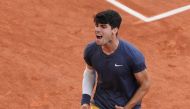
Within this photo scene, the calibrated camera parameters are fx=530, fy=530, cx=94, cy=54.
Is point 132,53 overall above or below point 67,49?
above

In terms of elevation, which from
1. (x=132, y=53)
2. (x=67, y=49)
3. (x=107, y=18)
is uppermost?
(x=107, y=18)

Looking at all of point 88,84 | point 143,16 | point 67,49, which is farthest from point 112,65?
point 143,16

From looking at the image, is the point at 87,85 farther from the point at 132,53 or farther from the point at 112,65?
the point at 132,53

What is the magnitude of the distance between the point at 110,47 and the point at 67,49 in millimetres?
5429

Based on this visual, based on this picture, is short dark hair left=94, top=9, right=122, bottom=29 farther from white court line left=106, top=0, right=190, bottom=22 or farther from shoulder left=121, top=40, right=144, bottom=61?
white court line left=106, top=0, right=190, bottom=22

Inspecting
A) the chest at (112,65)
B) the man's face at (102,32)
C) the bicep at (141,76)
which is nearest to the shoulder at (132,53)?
the chest at (112,65)

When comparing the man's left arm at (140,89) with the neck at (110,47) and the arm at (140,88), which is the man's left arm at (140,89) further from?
the neck at (110,47)

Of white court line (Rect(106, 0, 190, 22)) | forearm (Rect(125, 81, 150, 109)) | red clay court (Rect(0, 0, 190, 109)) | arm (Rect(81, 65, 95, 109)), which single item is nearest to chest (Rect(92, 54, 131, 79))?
forearm (Rect(125, 81, 150, 109))

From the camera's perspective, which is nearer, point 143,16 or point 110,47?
point 110,47

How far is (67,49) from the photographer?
11656mm

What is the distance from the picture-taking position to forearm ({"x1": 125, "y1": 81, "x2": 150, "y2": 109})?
635 centimetres

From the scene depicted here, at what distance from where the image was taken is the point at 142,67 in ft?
20.4

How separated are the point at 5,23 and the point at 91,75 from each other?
600cm

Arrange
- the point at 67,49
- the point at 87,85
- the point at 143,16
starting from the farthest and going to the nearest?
the point at 143,16 → the point at 67,49 → the point at 87,85
